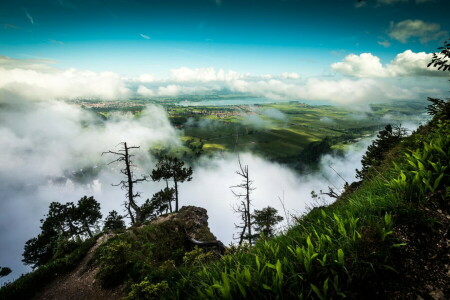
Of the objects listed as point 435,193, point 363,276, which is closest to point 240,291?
point 363,276

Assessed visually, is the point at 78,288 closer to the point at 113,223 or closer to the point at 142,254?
the point at 142,254

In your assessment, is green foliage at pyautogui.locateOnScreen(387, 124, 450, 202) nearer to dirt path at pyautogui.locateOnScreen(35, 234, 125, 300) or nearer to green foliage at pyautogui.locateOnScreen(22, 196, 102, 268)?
dirt path at pyautogui.locateOnScreen(35, 234, 125, 300)

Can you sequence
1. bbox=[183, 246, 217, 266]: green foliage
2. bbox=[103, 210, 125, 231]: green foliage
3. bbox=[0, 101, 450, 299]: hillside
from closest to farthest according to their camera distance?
1. bbox=[0, 101, 450, 299]: hillside
2. bbox=[183, 246, 217, 266]: green foliage
3. bbox=[103, 210, 125, 231]: green foliage

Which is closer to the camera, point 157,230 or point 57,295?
point 57,295

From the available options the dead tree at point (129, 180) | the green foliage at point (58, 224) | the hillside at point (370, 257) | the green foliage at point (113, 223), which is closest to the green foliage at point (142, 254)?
the hillside at point (370, 257)

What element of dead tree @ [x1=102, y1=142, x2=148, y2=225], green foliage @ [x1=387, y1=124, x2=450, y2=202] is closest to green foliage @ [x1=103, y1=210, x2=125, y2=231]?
dead tree @ [x1=102, y1=142, x2=148, y2=225]

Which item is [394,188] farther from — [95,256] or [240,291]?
[95,256]

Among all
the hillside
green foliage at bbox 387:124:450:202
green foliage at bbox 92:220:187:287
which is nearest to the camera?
the hillside

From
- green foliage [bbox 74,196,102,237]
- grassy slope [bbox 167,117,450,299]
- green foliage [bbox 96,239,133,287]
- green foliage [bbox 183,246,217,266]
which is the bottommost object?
green foliage [bbox 74,196,102,237]

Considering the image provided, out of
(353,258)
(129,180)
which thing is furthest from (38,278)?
(353,258)

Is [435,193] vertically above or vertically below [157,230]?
above
